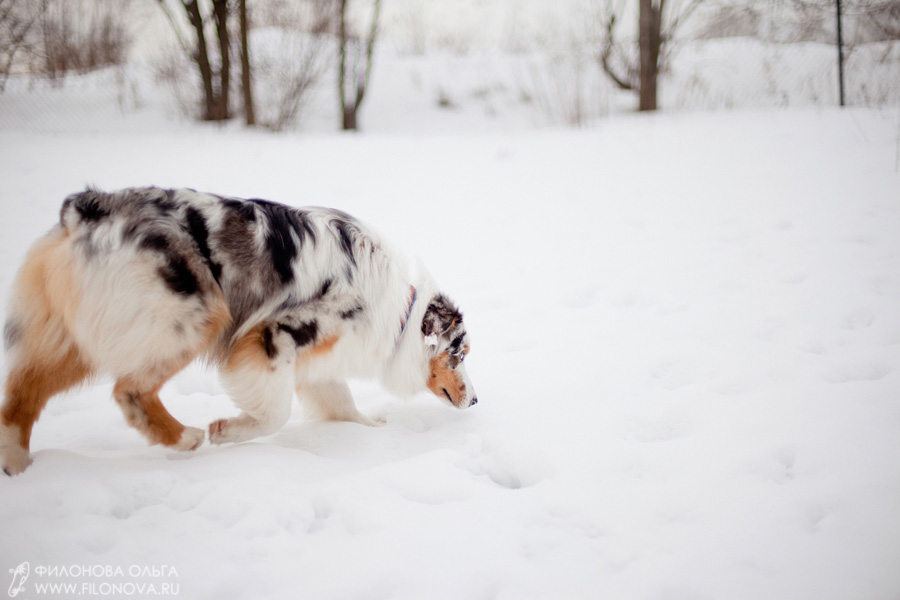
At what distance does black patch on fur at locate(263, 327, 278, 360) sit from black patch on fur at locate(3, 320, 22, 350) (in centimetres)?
96

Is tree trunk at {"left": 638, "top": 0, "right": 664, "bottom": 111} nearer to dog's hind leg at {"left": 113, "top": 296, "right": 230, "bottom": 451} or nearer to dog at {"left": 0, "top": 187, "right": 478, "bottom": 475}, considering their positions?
dog at {"left": 0, "top": 187, "right": 478, "bottom": 475}

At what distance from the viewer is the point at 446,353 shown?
9.09 ft

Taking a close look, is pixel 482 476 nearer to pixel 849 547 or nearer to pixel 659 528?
pixel 659 528

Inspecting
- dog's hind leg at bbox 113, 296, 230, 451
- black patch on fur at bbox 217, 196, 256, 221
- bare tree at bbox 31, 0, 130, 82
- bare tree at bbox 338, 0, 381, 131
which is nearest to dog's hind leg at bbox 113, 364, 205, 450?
dog's hind leg at bbox 113, 296, 230, 451

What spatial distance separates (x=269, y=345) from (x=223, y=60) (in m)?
10.0

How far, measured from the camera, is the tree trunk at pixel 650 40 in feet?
30.5

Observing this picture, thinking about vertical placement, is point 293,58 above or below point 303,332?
above

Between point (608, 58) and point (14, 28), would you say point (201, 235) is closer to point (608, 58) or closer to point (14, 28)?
point (14, 28)

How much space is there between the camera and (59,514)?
173cm

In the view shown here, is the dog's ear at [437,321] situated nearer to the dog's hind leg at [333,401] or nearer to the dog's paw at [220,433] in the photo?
the dog's hind leg at [333,401]

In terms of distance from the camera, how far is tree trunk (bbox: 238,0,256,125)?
9.58m

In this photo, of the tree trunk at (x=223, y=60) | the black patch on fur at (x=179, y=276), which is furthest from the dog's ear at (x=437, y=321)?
the tree trunk at (x=223, y=60)

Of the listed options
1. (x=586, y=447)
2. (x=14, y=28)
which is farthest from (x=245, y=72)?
(x=586, y=447)

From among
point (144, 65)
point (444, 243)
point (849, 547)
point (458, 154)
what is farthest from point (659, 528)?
point (144, 65)
